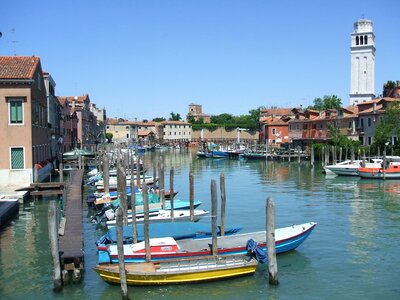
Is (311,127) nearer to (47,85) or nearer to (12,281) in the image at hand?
(47,85)

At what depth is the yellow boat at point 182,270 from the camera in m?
13.4

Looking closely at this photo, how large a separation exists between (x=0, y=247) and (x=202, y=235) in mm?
7094

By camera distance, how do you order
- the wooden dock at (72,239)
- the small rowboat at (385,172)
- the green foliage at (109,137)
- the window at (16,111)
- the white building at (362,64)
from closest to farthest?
the wooden dock at (72,239) → the window at (16,111) → the small rowboat at (385,172) → the white building at (362,64) → the green foliage at (109,137)

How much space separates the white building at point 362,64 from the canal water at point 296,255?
45087 millimetres

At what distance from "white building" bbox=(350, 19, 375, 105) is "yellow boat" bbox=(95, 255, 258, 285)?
6481 centimetres

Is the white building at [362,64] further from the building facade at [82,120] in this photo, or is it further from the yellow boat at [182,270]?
the yellow boat at [182,270]

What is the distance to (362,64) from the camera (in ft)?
246

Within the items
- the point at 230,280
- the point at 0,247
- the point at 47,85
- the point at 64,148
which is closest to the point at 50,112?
the point at 47,85

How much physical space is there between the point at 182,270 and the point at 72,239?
4001mm

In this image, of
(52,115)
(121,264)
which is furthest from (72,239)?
(52,115)

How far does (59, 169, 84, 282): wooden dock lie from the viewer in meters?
13.9

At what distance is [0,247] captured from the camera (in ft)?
58.6

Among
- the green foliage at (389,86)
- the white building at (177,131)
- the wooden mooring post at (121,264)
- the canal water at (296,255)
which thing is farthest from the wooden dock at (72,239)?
the white building at (177,131)

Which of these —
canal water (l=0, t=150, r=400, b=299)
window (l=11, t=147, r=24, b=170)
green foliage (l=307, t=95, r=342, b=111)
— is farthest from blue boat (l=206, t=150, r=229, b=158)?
window (l=11, t=147, r=24, b=170)
